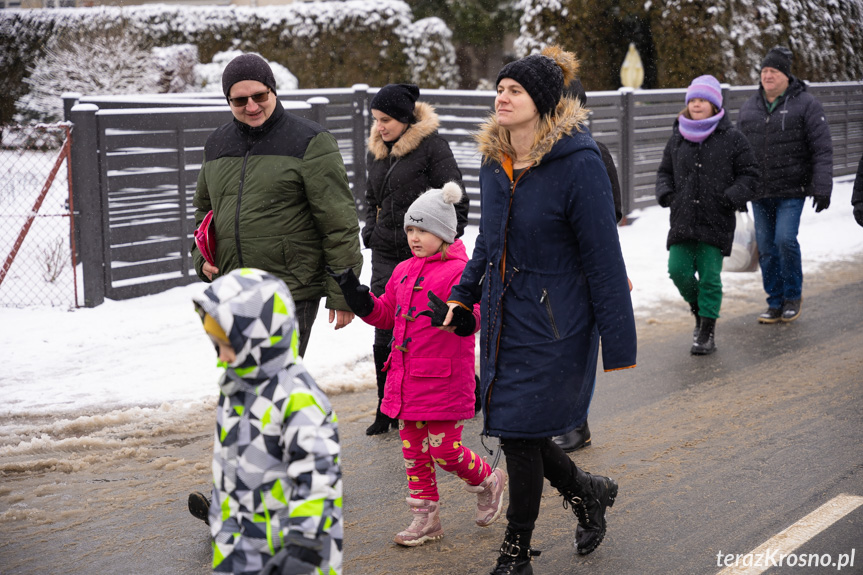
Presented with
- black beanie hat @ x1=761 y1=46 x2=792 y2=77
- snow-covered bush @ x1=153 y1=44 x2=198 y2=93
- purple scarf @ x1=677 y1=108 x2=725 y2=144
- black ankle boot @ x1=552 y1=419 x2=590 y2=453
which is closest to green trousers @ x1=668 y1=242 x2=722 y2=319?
purple scarf @ x1=677 y1=108 x2=725 y2=144

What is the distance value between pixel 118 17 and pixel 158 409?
63.8ft

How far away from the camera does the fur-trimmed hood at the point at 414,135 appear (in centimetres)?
546

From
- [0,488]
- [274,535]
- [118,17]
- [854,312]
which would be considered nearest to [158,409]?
[0,488]

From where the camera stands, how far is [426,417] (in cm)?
409

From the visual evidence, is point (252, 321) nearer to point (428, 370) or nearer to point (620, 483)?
point (428, 370)

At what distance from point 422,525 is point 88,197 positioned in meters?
5.96

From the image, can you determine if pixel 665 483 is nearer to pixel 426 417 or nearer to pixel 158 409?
pixel 426 417

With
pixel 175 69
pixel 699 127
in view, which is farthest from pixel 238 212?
pixel 175 69

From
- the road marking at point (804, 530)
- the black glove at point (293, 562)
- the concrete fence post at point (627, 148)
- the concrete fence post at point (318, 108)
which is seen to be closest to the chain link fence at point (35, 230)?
the concrete fence post at point (318, 108)

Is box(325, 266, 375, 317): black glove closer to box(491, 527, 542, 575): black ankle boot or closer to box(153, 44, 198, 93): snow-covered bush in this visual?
box(491, 527, 542, 575): black ankle boot

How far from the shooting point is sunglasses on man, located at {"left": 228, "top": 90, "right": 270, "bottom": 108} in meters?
4.23

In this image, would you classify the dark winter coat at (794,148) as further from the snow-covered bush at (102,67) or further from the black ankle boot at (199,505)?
the snow-covered bush at (102,67)

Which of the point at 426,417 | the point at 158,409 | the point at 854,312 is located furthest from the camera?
the point at 854,312

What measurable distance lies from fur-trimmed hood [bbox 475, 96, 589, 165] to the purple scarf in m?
3.66
